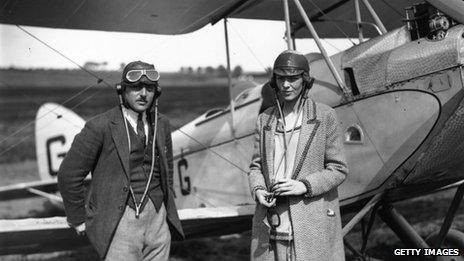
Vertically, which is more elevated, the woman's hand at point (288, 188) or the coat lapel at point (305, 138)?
the coat lapel at point (305, 138)

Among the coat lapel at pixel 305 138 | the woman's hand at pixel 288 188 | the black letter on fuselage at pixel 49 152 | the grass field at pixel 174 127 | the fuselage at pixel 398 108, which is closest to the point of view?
the woman's hand at pixel 288 188

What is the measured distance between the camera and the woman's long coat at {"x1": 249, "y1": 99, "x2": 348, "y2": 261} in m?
2.42

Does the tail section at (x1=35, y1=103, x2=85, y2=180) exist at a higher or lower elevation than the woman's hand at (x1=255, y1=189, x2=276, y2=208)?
higher

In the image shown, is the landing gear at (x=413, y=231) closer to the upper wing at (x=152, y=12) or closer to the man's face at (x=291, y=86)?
the man's face at (x=291, y=86)

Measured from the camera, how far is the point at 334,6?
5711 mm

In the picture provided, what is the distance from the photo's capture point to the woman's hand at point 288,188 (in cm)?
238

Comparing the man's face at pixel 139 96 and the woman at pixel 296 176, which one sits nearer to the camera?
the woman at pixel 296 176

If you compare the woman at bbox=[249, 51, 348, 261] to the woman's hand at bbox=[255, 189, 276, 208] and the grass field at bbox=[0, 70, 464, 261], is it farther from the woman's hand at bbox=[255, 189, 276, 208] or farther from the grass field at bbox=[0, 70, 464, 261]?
the grass field at bbox=[0, 70, 464, 261]

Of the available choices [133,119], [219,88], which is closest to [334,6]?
[133,119]

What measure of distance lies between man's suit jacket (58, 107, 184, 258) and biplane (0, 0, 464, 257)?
1.24 m

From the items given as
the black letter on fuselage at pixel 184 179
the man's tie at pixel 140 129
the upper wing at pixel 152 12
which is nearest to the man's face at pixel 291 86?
the man's tie at pixel 140 129

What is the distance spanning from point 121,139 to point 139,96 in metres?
0.25

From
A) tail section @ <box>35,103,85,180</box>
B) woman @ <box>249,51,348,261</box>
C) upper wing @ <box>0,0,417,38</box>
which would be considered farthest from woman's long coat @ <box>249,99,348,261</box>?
tail section @ <box>35,103,85,180</box>

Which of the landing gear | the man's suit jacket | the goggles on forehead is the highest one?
the goggles on forehead
